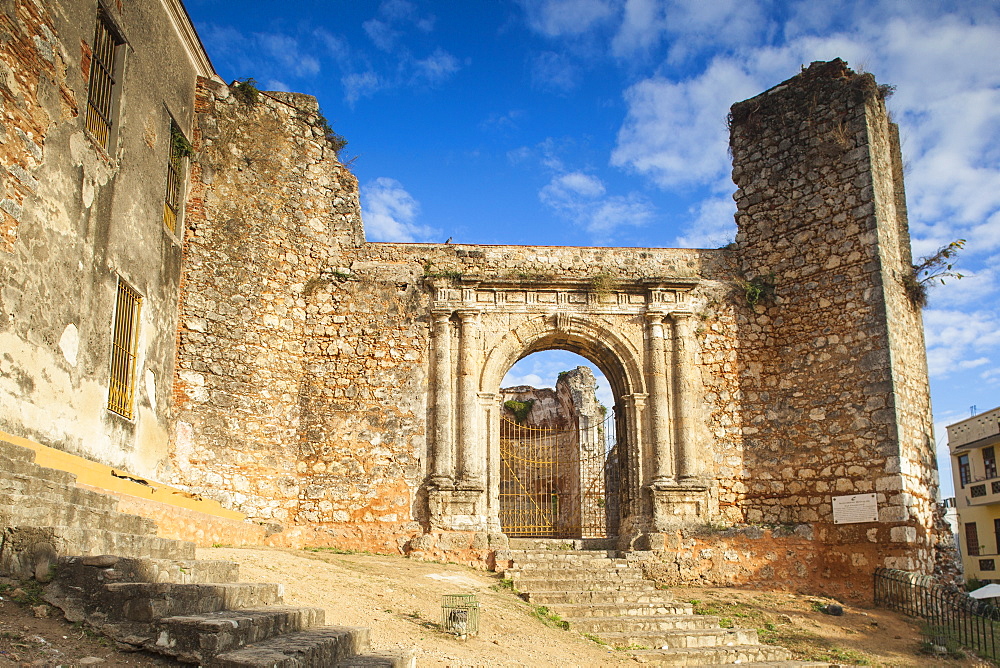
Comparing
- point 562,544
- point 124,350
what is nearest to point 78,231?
point 124,350

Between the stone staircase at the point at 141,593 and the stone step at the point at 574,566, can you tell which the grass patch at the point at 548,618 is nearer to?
the stone step at the point at 574,566

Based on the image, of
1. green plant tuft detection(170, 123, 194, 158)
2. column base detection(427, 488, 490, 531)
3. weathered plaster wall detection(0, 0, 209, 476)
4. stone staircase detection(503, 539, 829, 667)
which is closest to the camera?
weathered plaster wall detection(0, 0, 209, 476)

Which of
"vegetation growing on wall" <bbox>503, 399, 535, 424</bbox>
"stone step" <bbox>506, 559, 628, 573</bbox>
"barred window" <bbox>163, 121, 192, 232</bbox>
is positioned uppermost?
"barred window" <bbox>163, 121, 192, 232</bbox>

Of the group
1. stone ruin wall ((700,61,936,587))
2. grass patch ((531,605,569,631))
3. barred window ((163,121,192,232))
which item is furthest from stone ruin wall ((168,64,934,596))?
grass patch ((531,605,569,631))

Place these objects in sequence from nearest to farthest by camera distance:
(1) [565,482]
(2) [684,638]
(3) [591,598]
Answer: (2) [684,638] → (3) [591,598] → (1) [565,482]

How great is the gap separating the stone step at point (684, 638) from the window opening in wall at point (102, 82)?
7677 millimetres

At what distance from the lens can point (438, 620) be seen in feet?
26.0

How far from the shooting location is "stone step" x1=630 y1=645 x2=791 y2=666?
8.32 m

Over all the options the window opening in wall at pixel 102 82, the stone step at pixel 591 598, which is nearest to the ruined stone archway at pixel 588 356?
the stone step at pixel 591 598

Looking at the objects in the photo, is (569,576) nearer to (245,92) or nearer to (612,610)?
(612,610)

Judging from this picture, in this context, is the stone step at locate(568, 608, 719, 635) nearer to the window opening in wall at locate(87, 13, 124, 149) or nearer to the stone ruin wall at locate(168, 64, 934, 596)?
the stone ruin wall at locate(168, 64, 934, 596)

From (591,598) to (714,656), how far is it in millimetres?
1725

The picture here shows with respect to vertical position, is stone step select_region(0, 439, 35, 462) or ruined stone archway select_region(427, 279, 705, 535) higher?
ruined stone archway select_region(427, 279, 705, 535)

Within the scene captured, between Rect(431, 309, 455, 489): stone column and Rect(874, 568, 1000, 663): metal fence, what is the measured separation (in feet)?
19.6
